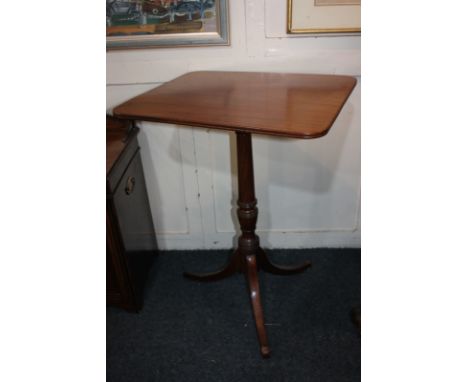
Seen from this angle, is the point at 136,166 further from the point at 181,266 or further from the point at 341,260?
the point at 341,260

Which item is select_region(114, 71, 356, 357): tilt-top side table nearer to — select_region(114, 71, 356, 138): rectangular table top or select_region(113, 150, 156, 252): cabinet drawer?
select_region(114, 71, 356, 138): rectangular table top

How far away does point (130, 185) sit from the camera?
5.46 ft

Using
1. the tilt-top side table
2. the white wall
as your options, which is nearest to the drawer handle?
the white wall

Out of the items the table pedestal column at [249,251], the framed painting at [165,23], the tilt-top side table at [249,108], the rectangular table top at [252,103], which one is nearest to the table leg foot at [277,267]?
the table pedestal column at [249,251]

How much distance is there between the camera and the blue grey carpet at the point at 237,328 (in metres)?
1.45

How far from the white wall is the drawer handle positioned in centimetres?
19

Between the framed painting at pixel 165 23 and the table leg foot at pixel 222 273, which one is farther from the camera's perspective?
the table leg foot at pixel 222 273

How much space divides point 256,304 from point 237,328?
150mm

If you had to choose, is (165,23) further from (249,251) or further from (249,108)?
(249,251)

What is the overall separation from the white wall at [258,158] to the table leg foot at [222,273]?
256 millimetres

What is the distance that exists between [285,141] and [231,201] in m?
0.43

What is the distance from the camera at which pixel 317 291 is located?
1811 mm

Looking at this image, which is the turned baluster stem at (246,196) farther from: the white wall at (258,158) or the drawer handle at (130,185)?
the drawer handle at (130,185)
